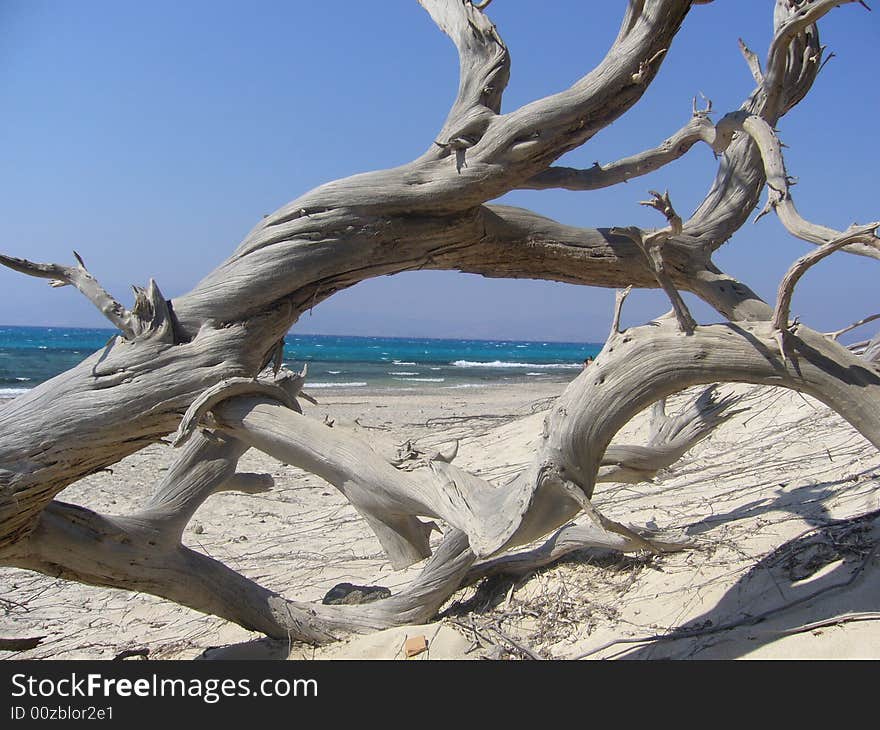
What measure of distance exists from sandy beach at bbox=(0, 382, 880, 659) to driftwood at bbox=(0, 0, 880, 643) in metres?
0.23

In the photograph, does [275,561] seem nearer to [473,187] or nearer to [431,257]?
[431,257]

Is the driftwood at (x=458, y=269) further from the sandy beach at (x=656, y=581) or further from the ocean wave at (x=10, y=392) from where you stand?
the ocean wave at (x=10, y=392)

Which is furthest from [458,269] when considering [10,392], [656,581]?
[10,392]

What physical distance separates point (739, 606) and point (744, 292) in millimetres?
1430

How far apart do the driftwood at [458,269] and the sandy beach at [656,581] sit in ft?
0.75

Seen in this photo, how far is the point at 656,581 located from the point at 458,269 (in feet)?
6.17

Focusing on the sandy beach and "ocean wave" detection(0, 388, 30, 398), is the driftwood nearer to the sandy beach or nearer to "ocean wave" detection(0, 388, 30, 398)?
the sandy beach

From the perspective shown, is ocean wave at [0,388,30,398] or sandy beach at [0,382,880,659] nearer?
sandy beach at [0,382,880,659]

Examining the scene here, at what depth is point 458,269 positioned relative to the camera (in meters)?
3.74

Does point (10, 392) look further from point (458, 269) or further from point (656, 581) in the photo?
point (656, 581)

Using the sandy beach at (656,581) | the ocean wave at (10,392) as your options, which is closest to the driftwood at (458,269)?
the sandy beach at (656,581)

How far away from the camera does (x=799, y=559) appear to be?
3424 millimetres

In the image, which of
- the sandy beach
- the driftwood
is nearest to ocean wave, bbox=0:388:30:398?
the sandy beach

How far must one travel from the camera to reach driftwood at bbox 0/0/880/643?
275 cm
